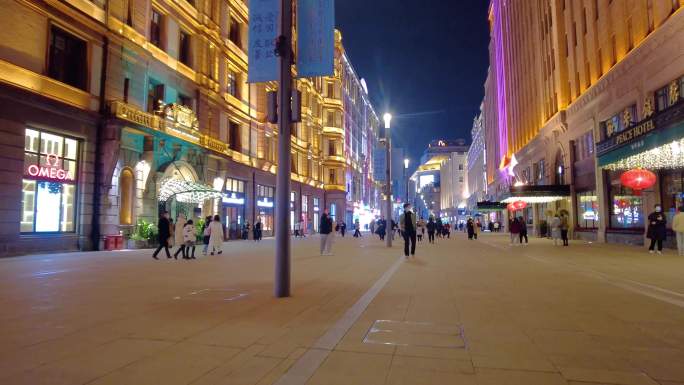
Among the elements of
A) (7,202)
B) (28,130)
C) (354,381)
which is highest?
(28,130)

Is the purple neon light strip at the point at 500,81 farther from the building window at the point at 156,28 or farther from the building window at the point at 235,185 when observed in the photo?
the building window at the point at 156,28

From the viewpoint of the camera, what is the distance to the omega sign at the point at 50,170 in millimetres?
17203

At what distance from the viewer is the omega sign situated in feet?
56.4

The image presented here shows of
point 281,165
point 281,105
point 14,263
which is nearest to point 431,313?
point 281,165

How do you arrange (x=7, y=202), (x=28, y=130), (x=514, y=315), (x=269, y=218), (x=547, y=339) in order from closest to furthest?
(x=547, y=339), (x=514, y=315), (x=7, y=202), (x=28, y=130), (x=269, y=218)

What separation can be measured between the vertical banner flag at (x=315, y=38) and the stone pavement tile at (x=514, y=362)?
5631 millimetres

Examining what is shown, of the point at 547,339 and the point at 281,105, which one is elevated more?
the point at 281,105

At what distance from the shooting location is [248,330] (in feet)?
17.1

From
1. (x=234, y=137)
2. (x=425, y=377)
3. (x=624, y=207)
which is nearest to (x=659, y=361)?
(x=425, y=377)

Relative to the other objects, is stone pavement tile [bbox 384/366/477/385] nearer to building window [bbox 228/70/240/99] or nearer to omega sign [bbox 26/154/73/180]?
omega sign [bbox 26/154/73/180]

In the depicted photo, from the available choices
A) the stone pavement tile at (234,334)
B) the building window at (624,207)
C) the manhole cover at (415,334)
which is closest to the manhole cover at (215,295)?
the stone pavement tile at (234,334)

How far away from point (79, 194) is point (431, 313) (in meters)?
18.2

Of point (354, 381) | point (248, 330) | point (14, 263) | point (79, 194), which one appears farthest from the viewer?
point (79, 194)

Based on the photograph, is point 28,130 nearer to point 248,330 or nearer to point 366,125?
point 248,330
